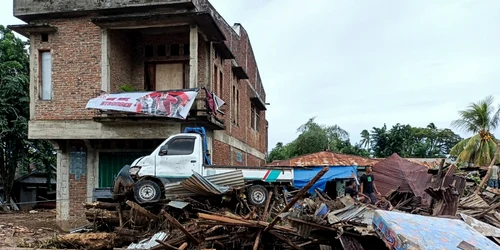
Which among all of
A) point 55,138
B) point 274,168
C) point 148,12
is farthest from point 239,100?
point 274,168

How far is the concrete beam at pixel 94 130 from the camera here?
15.2 m

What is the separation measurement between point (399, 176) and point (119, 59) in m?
11.6

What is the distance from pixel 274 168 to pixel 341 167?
4.46 metres

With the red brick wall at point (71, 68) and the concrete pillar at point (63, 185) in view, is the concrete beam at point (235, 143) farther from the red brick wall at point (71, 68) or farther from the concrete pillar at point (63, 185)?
the concrete pillar at point (63, 185)

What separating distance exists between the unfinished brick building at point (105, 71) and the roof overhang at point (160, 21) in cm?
3

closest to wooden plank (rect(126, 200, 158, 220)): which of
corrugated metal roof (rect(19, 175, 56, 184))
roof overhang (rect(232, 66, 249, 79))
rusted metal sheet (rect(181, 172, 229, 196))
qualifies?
rusted metal sheet (rect(181, 172, 229, 196))

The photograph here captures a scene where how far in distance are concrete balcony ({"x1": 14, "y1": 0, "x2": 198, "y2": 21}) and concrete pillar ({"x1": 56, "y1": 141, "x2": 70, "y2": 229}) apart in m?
4.82

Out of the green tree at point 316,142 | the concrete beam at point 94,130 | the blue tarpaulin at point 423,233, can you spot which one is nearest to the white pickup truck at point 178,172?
the concrete beam at point 94,130

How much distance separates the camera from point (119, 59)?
16.8 meters

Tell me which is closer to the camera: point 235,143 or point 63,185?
point 63,185

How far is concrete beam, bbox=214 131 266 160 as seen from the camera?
17.7 m

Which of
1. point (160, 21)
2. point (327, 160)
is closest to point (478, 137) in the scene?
point (327, 160)

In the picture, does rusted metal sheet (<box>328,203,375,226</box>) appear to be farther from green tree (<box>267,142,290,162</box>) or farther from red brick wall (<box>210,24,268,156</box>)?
green tree (<box>267,142,290,162</box>)

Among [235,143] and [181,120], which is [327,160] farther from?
[181,120]
